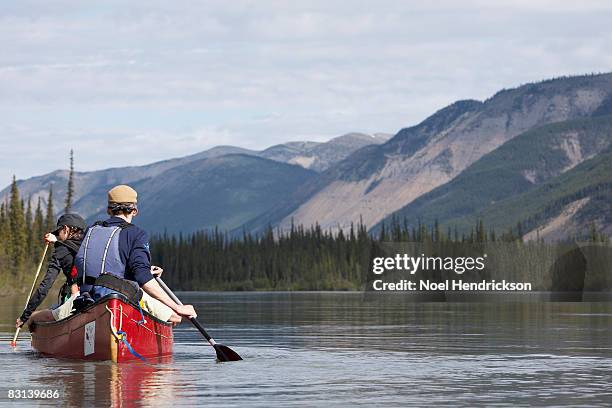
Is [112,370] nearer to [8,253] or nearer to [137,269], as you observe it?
[137,269]

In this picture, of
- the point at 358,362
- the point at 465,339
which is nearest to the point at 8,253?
the point at 465,339

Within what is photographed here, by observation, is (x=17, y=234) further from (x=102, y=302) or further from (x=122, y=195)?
(x=102, y=302)

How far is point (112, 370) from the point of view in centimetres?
3048

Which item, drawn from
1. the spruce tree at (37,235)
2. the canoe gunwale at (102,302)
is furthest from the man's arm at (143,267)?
the spruce tree at (37,235)

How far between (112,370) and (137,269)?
7.77ft

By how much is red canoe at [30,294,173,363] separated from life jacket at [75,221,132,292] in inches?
30.9

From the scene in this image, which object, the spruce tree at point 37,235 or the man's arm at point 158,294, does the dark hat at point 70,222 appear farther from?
the spruce tree at point 37,235

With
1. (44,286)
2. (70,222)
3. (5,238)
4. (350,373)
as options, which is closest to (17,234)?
(5,238)

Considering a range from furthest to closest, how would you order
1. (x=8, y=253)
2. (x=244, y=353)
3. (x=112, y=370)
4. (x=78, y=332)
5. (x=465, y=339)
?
(x=8, y=253) → (x=465, y=339) → (x=244, y=353) → (x=78, y=332) → (x=112, y=370)

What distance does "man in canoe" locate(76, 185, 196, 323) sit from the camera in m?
31.3

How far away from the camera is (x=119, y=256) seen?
31531 millimetres

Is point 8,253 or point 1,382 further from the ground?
point 8,253

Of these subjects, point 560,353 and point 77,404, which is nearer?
point 77,404

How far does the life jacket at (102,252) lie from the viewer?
3139cm
